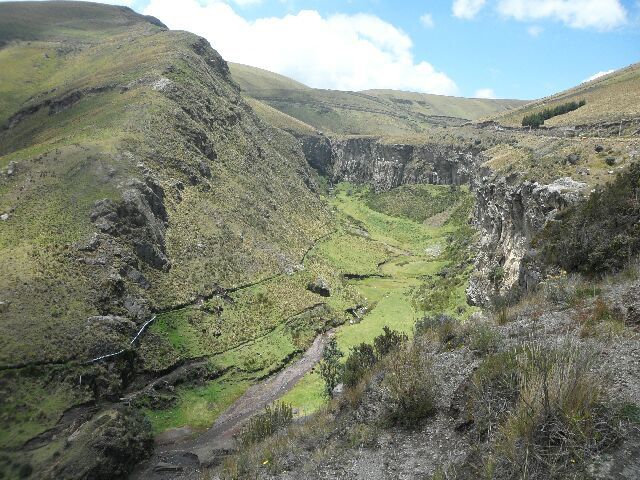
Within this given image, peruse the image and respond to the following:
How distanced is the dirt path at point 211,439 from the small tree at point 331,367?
297cm

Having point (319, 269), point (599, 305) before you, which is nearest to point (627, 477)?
point (599, 305)

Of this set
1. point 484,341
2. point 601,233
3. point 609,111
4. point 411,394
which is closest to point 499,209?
point 601,233

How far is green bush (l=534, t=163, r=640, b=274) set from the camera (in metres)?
20.7

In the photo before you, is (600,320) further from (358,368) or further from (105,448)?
(105,448)

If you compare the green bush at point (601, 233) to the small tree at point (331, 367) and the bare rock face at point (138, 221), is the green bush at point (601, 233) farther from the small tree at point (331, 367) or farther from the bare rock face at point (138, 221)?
the bare rock face at point (138, 221)

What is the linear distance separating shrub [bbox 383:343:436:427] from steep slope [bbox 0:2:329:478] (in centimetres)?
2600

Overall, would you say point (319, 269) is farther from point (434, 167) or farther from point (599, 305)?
point (434, 167)

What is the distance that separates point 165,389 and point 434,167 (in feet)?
361

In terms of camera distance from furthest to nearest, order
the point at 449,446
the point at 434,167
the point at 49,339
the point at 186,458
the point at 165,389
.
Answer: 1. the point at 434,167
2. the point at 165,389
3. the point at 49,339
4. the point at 186,458
5. the point at 449,446

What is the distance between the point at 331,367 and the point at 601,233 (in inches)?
1121

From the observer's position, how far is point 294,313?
194 ft

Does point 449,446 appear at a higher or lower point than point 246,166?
lower

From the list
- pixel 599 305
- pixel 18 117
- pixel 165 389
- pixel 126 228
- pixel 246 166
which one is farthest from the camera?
pixel 18 117

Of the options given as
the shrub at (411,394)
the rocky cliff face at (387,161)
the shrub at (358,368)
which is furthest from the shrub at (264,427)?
the rocky cliff face at (387,161)
